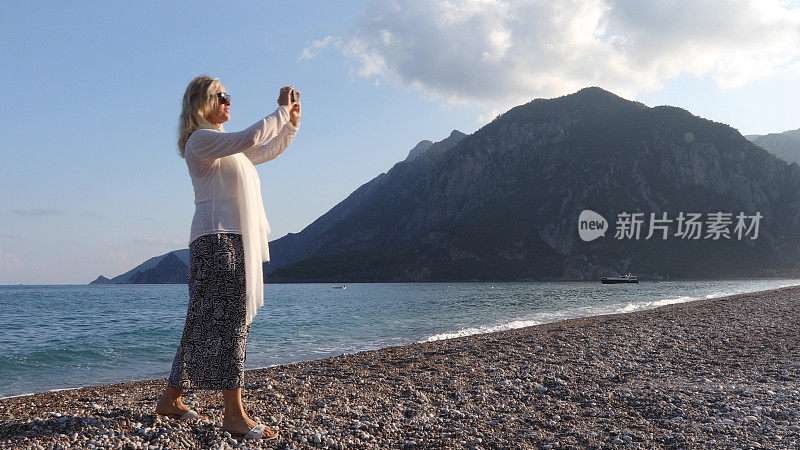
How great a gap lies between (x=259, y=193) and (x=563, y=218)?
544 feet

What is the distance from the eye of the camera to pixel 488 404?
6895mm

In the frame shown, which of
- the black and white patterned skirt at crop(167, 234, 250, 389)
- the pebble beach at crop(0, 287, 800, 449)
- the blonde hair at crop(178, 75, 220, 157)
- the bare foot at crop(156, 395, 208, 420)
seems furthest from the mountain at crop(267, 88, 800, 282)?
the blonde hair at crop(178, 75, 220, 157)

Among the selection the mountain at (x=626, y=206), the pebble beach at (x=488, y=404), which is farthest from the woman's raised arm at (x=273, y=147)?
the mountain at (x=626, y=206)

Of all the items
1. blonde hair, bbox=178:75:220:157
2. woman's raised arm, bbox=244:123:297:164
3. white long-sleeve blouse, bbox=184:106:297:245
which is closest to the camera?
white long-sleeve blouse, bbox=184:106:297:245

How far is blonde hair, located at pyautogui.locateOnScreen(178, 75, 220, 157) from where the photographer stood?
433 cm

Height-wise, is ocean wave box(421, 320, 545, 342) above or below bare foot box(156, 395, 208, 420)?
below

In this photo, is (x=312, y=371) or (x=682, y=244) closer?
(x=312, y=371)

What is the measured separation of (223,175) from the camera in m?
4.28

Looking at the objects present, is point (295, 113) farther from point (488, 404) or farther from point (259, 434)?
point (488, 404)

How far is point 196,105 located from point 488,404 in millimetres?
5295

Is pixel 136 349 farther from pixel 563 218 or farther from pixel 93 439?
pixel 563 218

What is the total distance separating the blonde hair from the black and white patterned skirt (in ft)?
3.11

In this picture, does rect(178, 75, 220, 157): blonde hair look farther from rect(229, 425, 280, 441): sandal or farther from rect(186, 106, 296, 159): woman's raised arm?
rect(229, 425, 280, 441): sandal

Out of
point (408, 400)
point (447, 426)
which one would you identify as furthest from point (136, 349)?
point (447, 426)
